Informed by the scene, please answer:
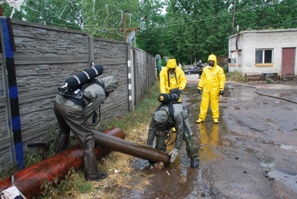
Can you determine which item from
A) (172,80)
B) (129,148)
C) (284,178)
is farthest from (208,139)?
(129,148)

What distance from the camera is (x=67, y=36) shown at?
4.75 metres

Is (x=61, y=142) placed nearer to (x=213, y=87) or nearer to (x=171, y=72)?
(x=171, y=72)

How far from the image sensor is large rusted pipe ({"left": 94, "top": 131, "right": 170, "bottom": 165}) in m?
4.15

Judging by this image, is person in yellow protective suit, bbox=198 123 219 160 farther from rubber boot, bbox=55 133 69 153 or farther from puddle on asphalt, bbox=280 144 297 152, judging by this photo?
rubber boot, bbox=55 133 69 153

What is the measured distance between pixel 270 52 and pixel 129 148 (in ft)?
66.1

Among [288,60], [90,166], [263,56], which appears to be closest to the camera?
[90,166]

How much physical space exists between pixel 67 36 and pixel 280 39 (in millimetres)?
19918

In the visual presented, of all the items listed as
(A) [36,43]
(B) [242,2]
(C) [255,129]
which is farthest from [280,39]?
(B) [242,2]

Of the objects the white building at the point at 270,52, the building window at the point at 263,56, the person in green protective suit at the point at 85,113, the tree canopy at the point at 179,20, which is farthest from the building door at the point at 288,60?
the person in green protective suit at the point at 85,113

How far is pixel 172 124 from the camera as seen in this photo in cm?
450

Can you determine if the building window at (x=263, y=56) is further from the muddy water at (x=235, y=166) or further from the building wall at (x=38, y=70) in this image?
the building wall at (x=38, y=70)

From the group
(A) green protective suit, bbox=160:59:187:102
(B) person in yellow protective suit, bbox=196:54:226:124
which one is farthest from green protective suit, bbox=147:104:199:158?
(B) person in yellow protective suit, bbox=196:54:226:124

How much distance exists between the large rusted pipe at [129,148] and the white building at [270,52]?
1865 centimetres

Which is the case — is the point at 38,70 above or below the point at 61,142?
above
